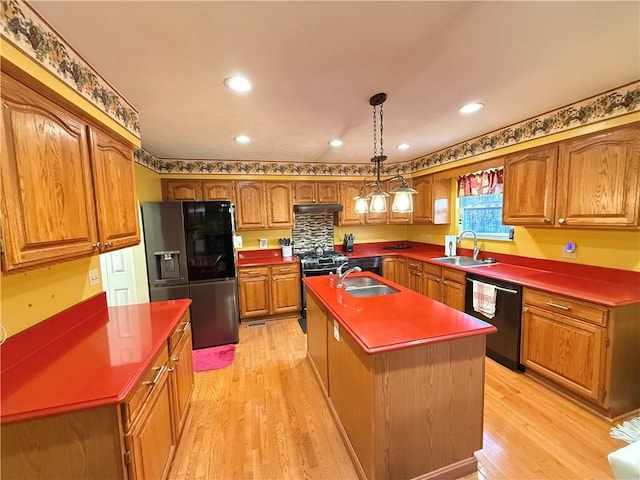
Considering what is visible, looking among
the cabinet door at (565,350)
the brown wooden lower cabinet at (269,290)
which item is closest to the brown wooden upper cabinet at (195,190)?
the brown wooden lower cabinet at (269,290)

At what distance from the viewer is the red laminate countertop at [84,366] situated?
979 millimetres

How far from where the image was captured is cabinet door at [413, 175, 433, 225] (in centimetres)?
406

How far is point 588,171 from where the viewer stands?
2.14 metres

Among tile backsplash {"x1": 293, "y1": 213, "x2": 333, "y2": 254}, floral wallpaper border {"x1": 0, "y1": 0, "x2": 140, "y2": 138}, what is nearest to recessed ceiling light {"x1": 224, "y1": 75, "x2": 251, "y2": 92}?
floral wallpaper border {"x1": 0, "y1": 0, "x2": 140, "y2": 138}

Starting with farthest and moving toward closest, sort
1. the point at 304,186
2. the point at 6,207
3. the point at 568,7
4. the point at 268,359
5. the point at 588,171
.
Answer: the point at 304,186 → the point at 268,359 → the point at 588,171 → the point at 568,7 → the point at 6,207

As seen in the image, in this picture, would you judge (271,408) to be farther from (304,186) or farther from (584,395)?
(304,186)

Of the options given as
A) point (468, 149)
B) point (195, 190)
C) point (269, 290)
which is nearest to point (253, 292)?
point (269, 290)

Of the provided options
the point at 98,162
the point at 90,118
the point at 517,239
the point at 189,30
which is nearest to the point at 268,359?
the point at 98,162

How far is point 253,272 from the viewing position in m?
3.78

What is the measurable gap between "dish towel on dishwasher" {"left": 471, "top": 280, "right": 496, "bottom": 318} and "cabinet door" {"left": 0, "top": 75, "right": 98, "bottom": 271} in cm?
316

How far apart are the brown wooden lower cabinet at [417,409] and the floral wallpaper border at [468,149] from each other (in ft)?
6.82

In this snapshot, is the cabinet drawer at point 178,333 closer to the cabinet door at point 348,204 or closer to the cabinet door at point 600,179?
the cabinet door at point 348,204

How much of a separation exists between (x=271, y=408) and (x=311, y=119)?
95.7 inches

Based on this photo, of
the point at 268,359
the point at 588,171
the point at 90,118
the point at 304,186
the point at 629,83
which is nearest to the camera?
the point at 90,118
